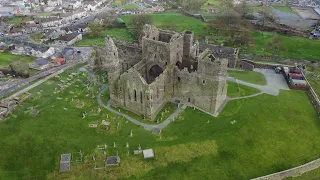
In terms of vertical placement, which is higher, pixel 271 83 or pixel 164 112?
pixel 271 83

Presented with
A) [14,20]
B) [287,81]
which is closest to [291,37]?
[287,81]

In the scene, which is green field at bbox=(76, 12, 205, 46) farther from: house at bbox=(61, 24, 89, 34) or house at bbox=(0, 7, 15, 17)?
house at bbox=(0, 7, 15, 17)

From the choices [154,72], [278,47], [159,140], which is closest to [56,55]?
[154,72]

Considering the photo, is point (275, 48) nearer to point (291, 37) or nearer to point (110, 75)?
point (291, 37)

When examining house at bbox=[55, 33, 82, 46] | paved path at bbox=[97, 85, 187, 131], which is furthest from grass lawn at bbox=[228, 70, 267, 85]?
house at bbox=[55, 33, 82, 46]

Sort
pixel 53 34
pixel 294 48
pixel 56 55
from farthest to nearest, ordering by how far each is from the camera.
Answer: pixel 53 34 → pixel 294 48 → pixel 56 55

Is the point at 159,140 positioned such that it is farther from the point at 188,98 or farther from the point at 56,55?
the point at 56,55

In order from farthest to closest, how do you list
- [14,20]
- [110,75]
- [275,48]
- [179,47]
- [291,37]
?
[14,20], [291,37], [275,48], [179,47], [110,75]
